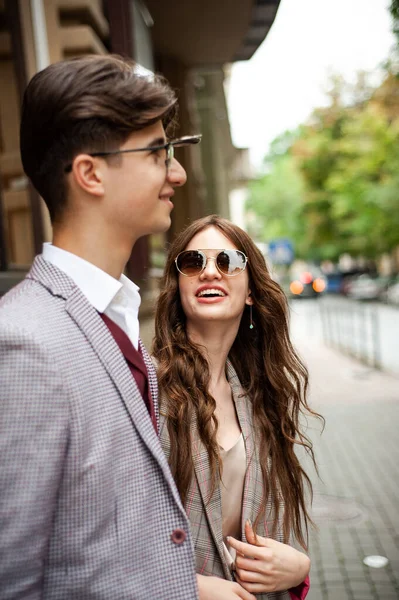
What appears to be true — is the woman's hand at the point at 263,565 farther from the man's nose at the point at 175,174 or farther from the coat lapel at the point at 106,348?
the man's nose at the point at 175,174

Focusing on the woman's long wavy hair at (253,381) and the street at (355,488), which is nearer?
the woman's long wavy hair at (253,381)

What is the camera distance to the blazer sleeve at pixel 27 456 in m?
1.24

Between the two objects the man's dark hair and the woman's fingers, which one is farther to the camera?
the woman's fingers

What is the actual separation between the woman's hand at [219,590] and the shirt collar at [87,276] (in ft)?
2.61

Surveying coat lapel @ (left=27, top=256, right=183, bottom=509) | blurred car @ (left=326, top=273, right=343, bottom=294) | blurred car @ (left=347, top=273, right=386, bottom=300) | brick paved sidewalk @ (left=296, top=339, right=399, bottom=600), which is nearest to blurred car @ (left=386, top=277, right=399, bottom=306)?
blurred car @ (left=347, top=273, right=386, bottom=300)

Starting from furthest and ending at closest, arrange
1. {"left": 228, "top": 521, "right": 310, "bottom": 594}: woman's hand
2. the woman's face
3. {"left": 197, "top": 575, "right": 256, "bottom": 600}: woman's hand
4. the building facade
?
the building facade
the woman's face
{"left": 228, "top": 521, "right": 310, "bottom": 594}: woman's hand
{"left": 197, "top": 575, "right": 256, "bottom": 600}: woman's hand

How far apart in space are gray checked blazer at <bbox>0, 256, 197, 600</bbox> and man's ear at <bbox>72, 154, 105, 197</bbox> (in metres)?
0.21

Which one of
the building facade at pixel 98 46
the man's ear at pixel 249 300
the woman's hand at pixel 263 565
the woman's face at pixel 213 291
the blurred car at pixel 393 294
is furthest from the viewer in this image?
the blurred car at pixel 393 294

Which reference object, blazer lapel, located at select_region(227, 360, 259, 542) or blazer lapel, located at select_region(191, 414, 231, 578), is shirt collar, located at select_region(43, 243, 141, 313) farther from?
blazer lapel, located at select_region(227, 360, 259, 542)

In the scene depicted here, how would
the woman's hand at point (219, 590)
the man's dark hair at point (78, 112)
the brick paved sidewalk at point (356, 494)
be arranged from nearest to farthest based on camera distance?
the man's dark hair at point (78, 112) < the woman's hand at point (219, 590) < the brick paved sidewalk at point (356, 494)

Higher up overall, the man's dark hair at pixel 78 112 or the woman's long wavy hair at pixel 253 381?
the man's dark hair at pixel 78 112

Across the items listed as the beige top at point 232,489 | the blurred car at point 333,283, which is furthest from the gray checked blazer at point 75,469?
the blurred car at point 333,283

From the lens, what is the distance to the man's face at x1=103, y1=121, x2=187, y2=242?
1.49m

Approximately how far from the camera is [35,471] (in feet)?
4.11
